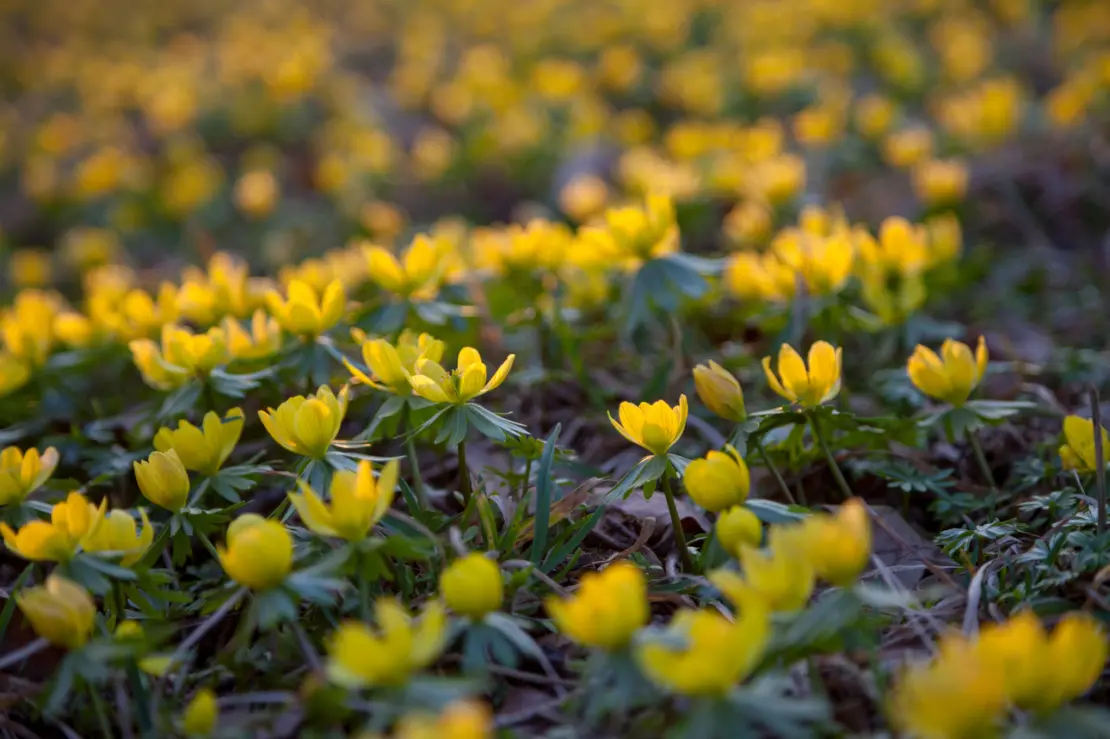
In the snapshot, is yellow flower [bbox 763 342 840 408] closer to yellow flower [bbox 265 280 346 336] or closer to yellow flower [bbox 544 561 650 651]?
yellow flower [bbox 544 561 650 651]

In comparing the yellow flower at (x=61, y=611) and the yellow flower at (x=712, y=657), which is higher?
the yellow flower at (x=712, y=657)

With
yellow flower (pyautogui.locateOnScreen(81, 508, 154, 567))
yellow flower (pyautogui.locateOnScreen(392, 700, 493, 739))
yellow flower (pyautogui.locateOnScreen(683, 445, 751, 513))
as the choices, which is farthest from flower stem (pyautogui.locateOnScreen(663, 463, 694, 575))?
yellow flower (pyautogui.locateOnScreen(81, 508, 154, 567))

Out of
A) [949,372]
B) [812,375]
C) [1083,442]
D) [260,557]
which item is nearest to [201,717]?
[260,557]

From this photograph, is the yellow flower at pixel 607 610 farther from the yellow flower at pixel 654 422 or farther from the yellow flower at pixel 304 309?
the yellow flower at pixel 304 309

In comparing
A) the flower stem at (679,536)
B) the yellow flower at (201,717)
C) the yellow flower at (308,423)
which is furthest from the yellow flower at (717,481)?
the yellow flower at (201,717)

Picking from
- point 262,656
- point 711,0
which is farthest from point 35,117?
point 262,656

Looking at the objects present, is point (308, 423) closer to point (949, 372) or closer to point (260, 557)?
point (260, 557)

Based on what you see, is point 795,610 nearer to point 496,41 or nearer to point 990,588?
point 990,588
